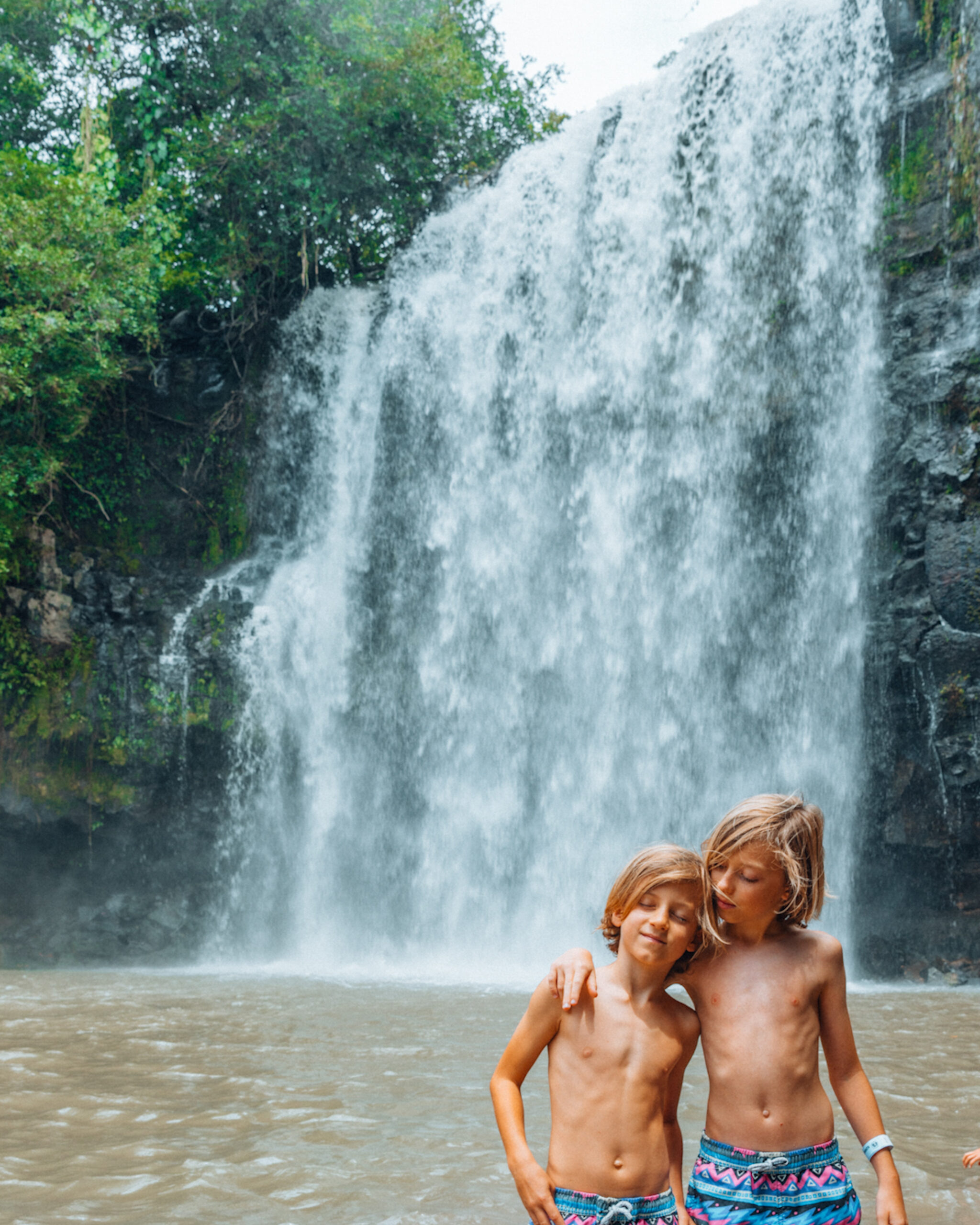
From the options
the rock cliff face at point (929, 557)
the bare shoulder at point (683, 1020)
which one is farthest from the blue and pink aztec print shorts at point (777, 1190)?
the rock cliff face at point (929, 557)

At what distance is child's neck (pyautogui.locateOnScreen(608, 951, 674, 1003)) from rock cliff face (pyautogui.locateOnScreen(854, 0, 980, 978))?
786 cm

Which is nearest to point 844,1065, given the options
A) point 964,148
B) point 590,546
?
point 590,546

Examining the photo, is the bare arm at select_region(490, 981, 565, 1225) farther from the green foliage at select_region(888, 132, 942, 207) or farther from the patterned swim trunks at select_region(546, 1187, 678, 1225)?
the green foliage at select_region(888, 132, 942, 207)

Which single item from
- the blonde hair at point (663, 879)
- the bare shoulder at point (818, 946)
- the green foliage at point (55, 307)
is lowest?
the bare shoulder at point (818, 946)

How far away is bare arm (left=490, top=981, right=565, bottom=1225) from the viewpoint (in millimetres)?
2102

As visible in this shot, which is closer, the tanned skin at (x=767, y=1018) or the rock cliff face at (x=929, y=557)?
the tanned skin at (x=767, y=1018)

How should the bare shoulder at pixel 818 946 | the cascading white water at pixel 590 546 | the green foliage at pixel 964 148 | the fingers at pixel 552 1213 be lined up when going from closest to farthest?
1. the fingers at pixel 552 1213
2. the bare shoulder at pixel 818 946
3. the green foliage at pixel 964 148
4. the cascading white water at pixel 590 546

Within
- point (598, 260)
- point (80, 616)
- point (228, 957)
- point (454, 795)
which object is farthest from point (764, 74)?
point (228, 957)

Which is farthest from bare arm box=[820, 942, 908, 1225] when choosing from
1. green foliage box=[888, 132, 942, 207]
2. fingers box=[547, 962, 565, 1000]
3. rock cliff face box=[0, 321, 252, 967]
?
rock cliff face box=[0, 321, 252, 967]

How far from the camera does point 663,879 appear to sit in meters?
2.26

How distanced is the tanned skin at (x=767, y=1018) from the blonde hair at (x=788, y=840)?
2 cm

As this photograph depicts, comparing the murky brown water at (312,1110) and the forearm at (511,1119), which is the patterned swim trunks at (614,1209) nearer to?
the forearm at (511,1119)

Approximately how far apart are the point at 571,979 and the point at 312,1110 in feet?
10.4

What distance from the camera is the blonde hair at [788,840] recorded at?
2.31m
